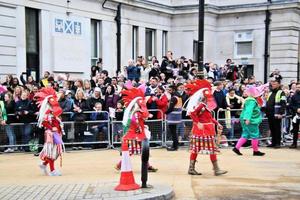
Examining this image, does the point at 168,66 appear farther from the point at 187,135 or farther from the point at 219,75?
the point at 187,135

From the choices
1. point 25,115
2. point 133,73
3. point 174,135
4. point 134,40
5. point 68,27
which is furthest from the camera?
point 134,40

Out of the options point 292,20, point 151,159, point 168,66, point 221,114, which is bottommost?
point 151,159

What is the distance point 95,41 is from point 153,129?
953cm

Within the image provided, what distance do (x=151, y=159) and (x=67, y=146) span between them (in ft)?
10.1

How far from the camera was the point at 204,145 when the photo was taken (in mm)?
10352

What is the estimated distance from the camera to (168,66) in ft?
65.4

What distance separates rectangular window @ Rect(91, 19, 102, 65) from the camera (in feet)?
75.7

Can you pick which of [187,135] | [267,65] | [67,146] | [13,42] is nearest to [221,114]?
[187,135]

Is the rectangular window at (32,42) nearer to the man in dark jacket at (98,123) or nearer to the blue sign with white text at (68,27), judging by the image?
the blue sign with white text at (68,27)

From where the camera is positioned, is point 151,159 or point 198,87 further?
point 151,159

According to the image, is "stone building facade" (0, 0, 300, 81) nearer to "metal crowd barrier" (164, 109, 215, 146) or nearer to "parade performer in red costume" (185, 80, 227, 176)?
"metal crowd barrier" (164, 109, 215, 146)

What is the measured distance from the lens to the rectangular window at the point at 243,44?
1133 inches

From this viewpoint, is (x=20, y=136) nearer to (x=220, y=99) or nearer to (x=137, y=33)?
(x=220, y=99)

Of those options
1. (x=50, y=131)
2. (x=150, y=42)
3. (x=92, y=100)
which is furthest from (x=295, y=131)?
(x=150, y=42)
